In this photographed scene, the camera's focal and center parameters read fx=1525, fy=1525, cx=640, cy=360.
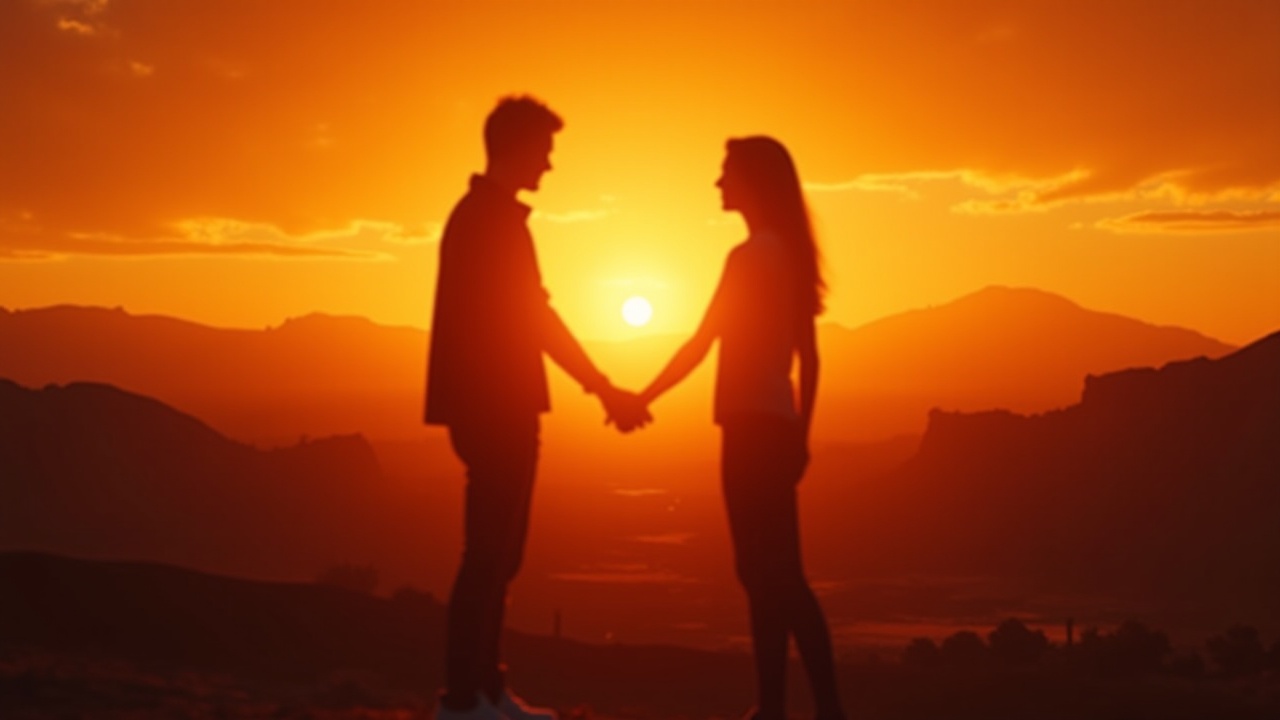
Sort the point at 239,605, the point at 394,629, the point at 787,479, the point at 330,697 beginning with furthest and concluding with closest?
1. the point at 394,629
2. the point at 239,605
3. the point at 330,697
4. the point at 787,479

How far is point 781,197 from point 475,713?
276 centimetres

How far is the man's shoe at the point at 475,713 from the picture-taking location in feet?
22.9

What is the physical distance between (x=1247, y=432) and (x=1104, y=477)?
19493mm

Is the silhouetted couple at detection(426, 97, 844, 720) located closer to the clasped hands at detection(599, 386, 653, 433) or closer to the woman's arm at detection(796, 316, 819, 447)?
the woman's arm at detection(796, 316, 819, 447)

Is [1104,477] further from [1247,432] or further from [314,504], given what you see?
[314,504]

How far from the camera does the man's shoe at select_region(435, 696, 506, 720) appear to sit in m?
6.97

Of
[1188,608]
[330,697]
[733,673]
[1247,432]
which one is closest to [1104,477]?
[1247,432]

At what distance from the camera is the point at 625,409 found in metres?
8.53

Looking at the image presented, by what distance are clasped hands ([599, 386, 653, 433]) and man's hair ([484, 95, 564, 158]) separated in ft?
5.68

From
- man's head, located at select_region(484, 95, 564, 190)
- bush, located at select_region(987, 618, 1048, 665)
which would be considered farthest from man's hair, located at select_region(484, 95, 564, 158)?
bush, located at select_region(987, 618, 1048, 665)

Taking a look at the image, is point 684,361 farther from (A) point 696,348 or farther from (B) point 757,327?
(B) point 757,327

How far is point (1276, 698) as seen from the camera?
23422mm

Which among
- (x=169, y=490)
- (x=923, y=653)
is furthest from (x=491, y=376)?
(x=169, y=490)

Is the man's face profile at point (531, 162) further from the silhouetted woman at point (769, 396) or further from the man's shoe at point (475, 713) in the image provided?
the man's shoe at point (475, 713)
